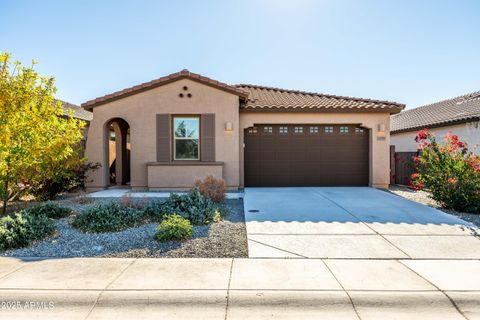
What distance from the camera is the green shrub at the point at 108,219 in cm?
594

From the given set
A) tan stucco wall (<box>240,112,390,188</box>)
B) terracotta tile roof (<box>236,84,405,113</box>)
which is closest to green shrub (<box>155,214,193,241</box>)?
tan stucco wall (<box>240,112,390,188</box>)

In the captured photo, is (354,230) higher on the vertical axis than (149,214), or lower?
lower

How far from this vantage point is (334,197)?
31.3 ft

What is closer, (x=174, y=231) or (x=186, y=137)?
(x=174, y=231)

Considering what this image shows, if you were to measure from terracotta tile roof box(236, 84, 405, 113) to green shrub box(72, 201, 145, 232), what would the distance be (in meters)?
6.66

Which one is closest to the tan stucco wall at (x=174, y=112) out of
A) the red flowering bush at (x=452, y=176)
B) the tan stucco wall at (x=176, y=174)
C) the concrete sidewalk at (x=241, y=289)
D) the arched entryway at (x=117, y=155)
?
the tan stucco wall at (x=176, y=174)

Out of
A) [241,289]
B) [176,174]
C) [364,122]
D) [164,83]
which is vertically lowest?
[241,289]

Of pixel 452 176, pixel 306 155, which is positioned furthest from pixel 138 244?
pixel 306 155

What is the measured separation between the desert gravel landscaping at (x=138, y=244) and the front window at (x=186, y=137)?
5.56 m

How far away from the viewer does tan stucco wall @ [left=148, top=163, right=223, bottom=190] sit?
1105 centimetres

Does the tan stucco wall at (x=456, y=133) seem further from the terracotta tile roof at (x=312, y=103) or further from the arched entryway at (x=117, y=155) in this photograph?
the arched entryway at (x=117, y=155)

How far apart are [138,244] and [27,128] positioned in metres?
4.17

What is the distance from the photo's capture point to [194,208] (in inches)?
260

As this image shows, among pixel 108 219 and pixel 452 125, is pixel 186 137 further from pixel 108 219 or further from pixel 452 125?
pixel 452 125
